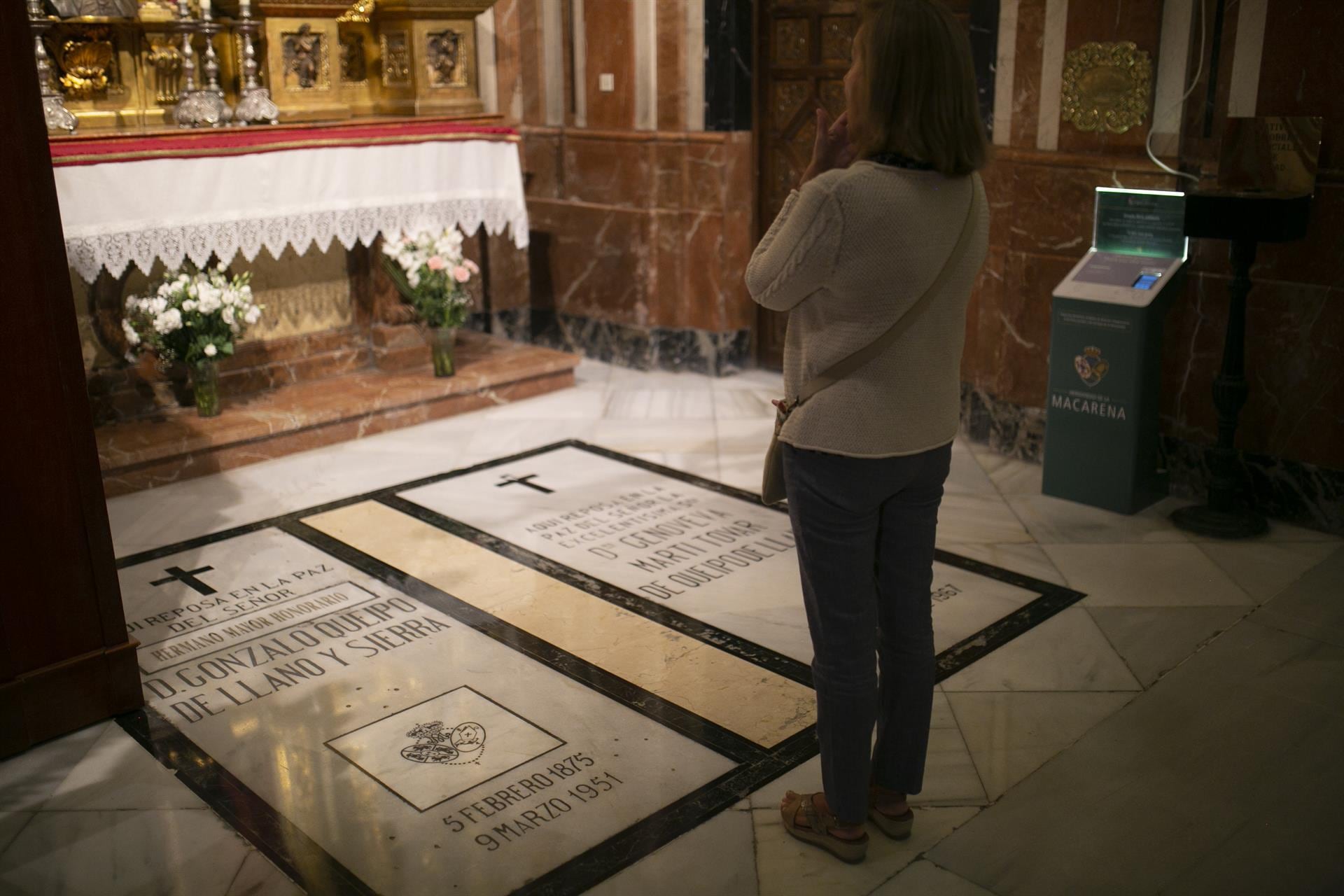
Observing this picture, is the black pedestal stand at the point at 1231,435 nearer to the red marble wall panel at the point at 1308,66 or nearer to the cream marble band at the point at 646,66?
the red marble wall panel at the point at 1308,66

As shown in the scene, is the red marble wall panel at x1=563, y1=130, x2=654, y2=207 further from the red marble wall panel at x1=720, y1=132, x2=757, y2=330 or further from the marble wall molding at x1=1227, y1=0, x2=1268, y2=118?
the marble wall molding at x1=1227, y1=0, x2=1268, y2=118

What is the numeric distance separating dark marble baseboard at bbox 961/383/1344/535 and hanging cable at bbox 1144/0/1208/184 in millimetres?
1077

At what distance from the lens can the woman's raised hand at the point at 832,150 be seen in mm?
2416

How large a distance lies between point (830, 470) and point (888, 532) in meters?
0.22

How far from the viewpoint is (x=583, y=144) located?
7379 millimetres

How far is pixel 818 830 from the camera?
2.85 metres

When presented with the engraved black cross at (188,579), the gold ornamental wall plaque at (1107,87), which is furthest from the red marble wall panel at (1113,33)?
the engraved black cross at (188,579)

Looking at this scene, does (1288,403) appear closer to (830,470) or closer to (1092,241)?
(1092,241)

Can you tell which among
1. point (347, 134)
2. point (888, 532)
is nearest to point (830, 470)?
point (888, 532)

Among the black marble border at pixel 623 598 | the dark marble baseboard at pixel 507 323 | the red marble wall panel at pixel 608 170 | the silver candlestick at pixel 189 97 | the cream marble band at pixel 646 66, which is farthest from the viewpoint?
the dark marble baseboard at pixel 507 323

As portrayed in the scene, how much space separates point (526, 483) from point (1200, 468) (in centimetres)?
279

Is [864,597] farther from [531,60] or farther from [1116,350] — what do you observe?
[531,60]

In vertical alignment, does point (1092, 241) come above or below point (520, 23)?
below

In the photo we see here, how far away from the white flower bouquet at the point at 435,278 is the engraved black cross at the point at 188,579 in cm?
227
